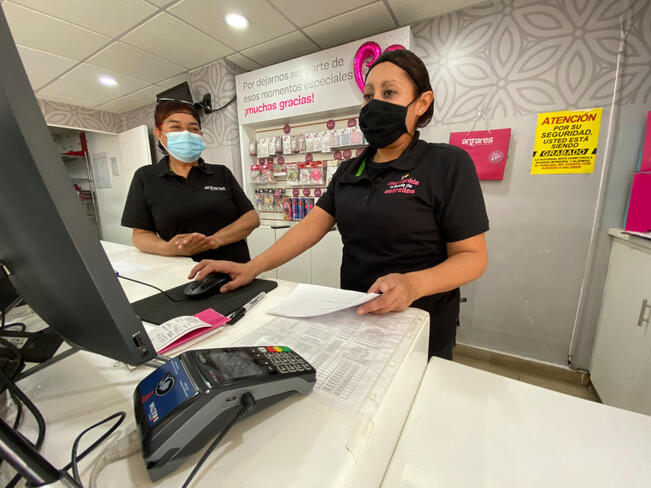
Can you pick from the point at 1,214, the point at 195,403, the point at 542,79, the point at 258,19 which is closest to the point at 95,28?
the point at 258,19

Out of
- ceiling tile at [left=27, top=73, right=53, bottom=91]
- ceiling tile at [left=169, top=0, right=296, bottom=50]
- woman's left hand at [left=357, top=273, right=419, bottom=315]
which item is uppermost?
ceiling tile at [left=169, top=0, right=296, bottom=50]

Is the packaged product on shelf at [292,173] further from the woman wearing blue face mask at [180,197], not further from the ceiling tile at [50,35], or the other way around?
the ceiling tile at [50,35]

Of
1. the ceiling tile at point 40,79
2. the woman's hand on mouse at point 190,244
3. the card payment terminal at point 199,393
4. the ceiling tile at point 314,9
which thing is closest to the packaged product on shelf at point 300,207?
the ceiling tile at point 314,9

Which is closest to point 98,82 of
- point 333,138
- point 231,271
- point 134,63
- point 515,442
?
point 134,63

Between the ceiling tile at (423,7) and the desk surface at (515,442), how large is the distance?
2.37 meters

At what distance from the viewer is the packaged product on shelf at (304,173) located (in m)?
2.72

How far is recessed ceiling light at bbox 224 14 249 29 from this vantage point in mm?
2006

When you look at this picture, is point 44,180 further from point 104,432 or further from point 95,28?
point 95,28

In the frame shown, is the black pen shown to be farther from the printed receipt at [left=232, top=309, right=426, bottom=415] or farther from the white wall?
the white wall

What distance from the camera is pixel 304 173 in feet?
9.00

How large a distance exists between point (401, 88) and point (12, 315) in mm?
1409

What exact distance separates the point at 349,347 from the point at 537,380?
216cm

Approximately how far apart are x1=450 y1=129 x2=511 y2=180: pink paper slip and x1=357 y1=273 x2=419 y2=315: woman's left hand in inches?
66.0

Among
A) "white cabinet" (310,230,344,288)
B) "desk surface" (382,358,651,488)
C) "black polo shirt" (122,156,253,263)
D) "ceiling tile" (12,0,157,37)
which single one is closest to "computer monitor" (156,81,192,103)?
"ceiling tile" (12,0,157,37)
